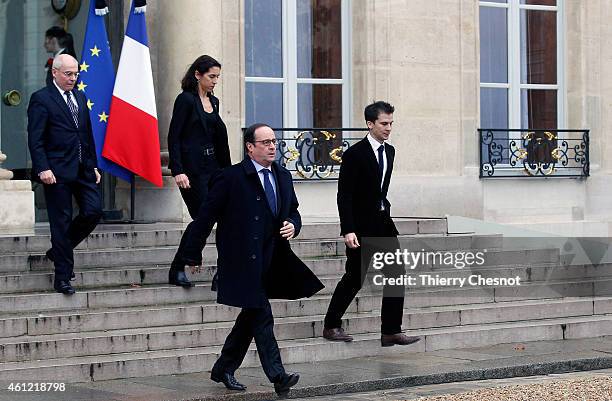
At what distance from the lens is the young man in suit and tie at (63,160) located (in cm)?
1058

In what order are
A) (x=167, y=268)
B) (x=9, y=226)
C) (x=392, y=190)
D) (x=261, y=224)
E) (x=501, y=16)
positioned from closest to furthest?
(x=261, y=224), (x=167, y=268), (x=9, y=226), (x=392, y=190), (x=501, y=16)

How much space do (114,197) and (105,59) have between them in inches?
71.2

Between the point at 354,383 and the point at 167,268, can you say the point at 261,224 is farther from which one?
the point at 167,268

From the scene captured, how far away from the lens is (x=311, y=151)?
599 inches

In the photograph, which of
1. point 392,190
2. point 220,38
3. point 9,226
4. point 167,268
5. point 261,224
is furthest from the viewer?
point 392,190

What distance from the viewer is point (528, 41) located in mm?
16938

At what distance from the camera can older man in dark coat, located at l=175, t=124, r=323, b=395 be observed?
357 inches

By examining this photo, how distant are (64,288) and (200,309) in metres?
1.07

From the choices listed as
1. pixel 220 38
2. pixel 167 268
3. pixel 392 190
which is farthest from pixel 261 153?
pixel 392 190

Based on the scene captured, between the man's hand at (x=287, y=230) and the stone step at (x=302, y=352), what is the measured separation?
1420mm

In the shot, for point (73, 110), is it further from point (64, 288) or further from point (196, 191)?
point (64, 288)

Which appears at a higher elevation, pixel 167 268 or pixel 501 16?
pixel 501 16

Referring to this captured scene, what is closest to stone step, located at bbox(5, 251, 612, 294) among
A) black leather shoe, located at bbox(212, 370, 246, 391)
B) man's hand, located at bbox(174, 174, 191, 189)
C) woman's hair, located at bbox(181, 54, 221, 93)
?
man's hand, located at bbox(174, 174, 191, 189)

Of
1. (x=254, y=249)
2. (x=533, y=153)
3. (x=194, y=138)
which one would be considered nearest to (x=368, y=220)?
(x=194, y=138)
